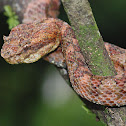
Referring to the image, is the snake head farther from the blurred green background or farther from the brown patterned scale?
the blurred green background

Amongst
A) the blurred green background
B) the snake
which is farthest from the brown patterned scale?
the blurred green background

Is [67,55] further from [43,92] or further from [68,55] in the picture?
[43,92]

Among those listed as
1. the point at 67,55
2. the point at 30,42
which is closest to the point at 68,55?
the point at 67,55

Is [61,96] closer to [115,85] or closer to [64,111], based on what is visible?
[64,111]

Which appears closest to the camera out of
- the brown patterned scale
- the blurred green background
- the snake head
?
the brown patterned scale

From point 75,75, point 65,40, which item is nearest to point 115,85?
point 75,75

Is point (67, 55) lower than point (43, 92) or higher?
higher
